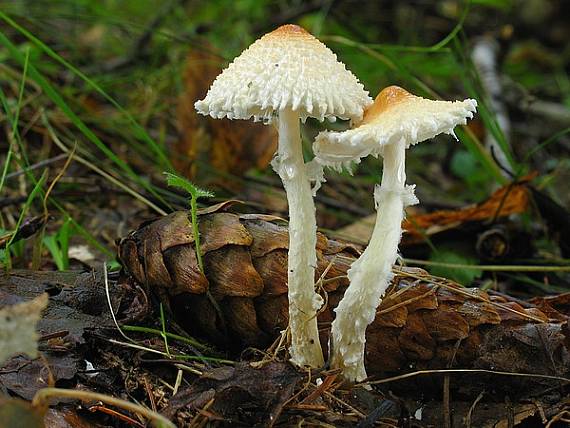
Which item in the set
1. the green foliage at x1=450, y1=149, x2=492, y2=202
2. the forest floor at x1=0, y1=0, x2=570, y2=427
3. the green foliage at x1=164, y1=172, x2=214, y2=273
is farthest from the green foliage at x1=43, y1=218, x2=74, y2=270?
the green foliage at x1=450, y1=149, x2=492, y2=202

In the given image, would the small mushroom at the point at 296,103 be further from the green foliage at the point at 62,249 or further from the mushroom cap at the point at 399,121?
the green foliage at the point at 62,249

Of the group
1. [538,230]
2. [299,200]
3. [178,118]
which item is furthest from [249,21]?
[299,200]

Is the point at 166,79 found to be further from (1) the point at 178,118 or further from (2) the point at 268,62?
(2) the point at 268,62

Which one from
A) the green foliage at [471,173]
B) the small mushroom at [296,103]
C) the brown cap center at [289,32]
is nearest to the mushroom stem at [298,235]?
the small mushroom at [296,103]

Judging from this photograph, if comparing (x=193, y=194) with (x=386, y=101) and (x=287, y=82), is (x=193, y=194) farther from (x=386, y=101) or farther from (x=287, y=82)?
(x=386, y=101)

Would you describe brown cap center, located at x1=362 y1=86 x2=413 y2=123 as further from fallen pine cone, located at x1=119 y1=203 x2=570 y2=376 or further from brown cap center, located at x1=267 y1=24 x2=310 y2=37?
fallen pine cone, located at x1=119 y1=203 x2=570 y2=376

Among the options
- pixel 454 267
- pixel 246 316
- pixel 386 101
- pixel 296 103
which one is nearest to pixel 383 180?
Result: pixel 386 101
